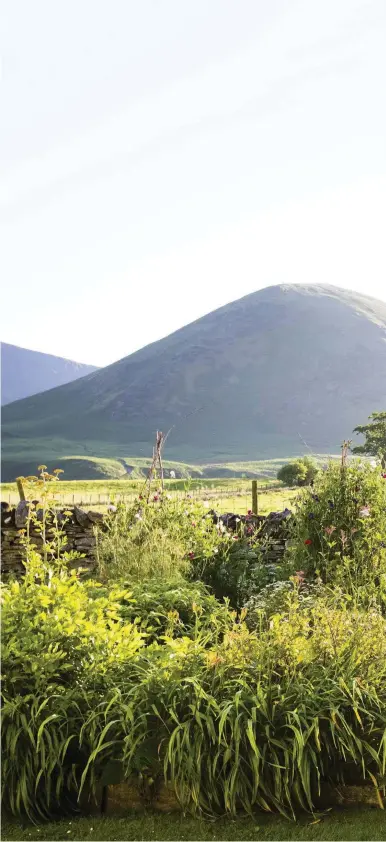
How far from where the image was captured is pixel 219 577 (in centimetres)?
660

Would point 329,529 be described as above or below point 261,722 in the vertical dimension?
above

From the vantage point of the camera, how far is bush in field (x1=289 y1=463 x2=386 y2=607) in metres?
5.96

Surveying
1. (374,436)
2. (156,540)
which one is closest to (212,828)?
(156,540)

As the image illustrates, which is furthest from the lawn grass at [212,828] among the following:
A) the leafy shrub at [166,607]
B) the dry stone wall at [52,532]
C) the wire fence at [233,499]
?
the wire fence at [233,499]

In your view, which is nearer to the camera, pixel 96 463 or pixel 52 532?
pixel 52 532

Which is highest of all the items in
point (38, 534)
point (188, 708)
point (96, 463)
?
point (38, 534)

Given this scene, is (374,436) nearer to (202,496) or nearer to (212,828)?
(202,496)

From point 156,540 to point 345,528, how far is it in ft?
5.49

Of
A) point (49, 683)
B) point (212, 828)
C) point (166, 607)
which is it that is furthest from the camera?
point (166, 607)

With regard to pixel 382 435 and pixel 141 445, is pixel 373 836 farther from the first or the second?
pixel 141 445

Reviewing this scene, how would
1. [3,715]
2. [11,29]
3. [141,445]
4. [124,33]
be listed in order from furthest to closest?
[141,445], [124,33], [11,29], [3,715]

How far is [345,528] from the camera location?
636 centimetres

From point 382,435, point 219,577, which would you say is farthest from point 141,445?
point 219,577

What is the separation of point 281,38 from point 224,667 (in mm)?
3794
